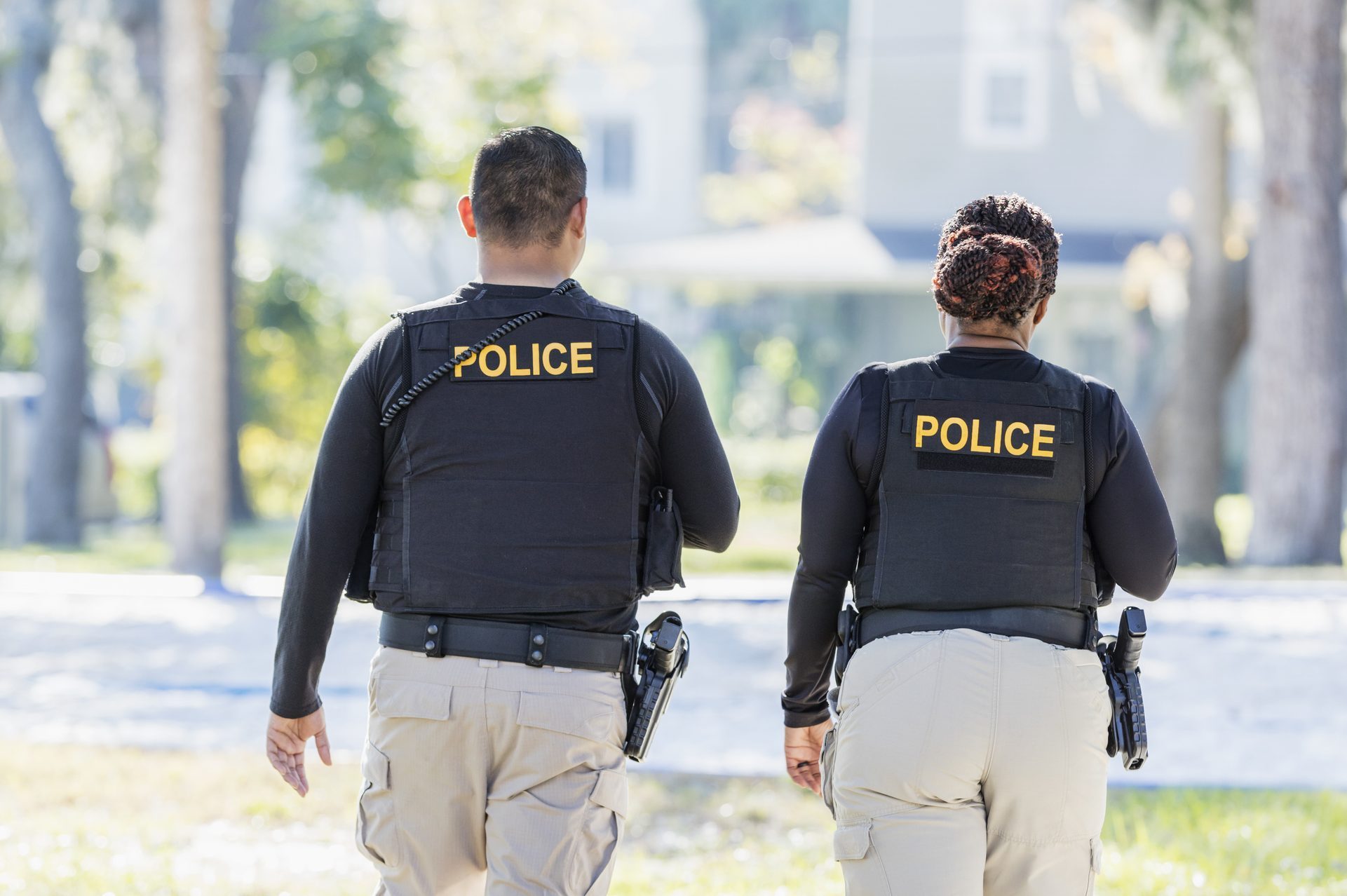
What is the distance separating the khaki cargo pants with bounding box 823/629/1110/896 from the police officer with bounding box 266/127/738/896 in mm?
491

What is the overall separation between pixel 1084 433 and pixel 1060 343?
834 inches

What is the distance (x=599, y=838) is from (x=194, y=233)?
1053 cm

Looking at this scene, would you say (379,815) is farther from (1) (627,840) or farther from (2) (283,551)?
(2) (283,551)

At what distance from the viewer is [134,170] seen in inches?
703

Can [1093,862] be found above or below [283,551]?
above

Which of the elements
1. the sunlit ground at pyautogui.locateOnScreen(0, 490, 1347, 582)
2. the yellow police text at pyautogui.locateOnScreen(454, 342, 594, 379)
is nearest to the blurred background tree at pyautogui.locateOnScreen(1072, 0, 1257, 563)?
the sunlit ground at pyautogui.locateOnScreen(0, 490, 1347, 582)


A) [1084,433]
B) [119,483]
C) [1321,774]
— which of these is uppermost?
[1084,433]

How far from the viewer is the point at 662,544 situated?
9.84 ft

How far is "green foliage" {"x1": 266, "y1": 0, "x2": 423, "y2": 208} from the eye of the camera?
16094 millimetres

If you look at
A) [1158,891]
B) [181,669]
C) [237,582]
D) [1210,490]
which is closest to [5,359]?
[237,582]

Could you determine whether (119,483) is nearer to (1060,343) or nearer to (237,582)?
(237,582)

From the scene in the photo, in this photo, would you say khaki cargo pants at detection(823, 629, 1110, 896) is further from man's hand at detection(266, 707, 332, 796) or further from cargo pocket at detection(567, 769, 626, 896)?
man's hand at detection(266, 707, 332, 796)

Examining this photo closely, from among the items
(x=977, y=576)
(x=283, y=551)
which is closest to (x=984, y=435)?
(x=977, y=576)

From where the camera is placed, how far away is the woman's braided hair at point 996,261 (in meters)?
2.90
